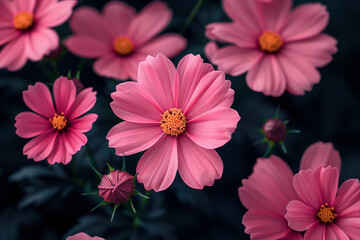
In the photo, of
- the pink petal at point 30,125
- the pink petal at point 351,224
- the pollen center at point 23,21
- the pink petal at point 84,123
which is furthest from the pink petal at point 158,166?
the pollen center at point 23,21

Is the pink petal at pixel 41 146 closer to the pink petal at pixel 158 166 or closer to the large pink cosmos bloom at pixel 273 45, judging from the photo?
the pink petal at pixel 158 166

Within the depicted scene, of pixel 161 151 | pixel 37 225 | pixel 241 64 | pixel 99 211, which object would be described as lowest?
pixel 37 225

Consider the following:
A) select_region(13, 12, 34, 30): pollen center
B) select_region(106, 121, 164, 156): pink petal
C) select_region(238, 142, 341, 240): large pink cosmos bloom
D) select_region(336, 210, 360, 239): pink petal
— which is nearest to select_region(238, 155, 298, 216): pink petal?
select_region(238, 142, 341, 240): large pink cosmos bloom

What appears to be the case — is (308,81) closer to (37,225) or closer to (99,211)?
(99,211)

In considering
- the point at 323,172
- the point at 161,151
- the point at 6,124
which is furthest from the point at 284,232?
the point at 6,124

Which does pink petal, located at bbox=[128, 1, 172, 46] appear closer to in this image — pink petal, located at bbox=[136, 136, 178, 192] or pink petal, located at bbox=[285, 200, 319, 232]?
pink petal, located at bbox=[136, 136, 178, 192]
